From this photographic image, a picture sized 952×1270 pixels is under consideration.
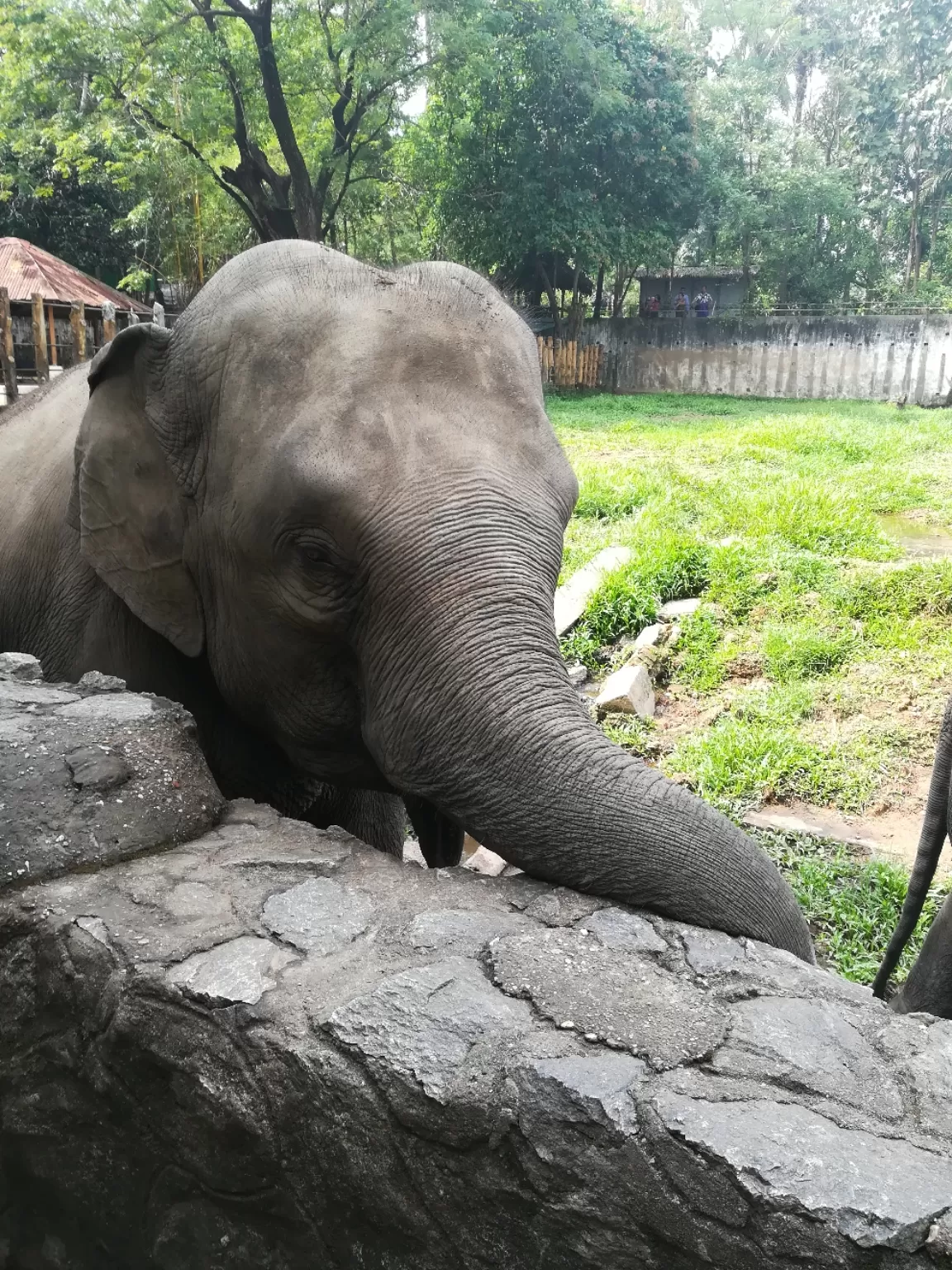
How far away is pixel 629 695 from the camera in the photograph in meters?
5.91

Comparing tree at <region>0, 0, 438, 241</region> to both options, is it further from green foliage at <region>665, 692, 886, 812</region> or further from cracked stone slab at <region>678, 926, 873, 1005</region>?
cracked stone slab at <region>678, 926, 873, 1005</region>

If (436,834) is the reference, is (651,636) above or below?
below

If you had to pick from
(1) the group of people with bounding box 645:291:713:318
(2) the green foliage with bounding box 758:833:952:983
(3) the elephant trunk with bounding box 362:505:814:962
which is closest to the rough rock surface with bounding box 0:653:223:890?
(3) the elephant trunk with bounding box 362:505:814:962

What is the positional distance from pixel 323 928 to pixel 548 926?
398 mm

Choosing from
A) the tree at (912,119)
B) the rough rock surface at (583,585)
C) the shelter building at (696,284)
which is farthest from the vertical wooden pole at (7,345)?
the tree at (912,119)

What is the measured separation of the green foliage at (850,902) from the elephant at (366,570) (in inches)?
62.1

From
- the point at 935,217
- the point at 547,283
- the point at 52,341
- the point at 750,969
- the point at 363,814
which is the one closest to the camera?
the point at 750,969

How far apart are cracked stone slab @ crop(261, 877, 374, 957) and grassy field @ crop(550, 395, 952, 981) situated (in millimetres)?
2350

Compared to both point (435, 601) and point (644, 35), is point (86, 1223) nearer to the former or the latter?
point (435, 601)

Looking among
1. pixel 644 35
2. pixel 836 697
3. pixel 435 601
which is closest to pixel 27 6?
pixel 644 35

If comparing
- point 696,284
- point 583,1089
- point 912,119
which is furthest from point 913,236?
point 583,1089

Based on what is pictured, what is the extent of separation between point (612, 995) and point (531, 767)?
→ 45 centimetres

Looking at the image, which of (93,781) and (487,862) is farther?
(487,862)

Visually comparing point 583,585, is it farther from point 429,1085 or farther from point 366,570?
point 429,1085
